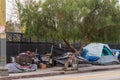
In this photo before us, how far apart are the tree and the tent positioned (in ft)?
18.7

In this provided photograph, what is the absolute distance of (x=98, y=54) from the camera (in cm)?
3144

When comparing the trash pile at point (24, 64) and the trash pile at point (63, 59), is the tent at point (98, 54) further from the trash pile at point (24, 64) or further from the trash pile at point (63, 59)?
the trash pile at point (24, 64)

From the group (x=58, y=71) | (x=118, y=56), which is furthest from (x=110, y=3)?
(x=118, y=56)

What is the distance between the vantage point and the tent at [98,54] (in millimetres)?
31422

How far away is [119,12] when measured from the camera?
82.7 feet

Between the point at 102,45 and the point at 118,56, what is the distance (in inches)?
118

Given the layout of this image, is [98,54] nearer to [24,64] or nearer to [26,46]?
[26,46]

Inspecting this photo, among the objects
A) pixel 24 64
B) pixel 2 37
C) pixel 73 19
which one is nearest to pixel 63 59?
pixel 24 64

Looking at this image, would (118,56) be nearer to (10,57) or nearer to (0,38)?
(10,57)

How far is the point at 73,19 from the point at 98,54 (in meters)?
8.02

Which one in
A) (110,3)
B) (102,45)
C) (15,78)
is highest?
(110,3)

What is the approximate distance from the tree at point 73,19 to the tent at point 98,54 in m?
5.68

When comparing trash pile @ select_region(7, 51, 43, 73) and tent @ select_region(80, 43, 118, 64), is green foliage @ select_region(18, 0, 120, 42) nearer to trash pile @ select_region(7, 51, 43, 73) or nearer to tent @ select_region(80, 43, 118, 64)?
trash pile @ select_region(7, 51, 43, 73)

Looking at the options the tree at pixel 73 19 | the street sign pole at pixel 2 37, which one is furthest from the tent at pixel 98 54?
the street sign pole at pixel 2 37
